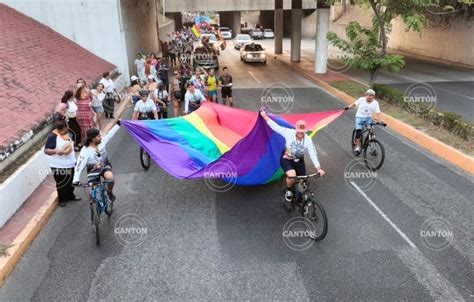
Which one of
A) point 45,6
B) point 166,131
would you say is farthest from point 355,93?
point 45,6

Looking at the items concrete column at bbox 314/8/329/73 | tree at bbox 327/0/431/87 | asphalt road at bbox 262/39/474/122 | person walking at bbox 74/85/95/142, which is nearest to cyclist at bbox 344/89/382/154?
asphalt road at bbox 262/39/474/122

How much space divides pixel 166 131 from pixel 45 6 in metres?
15.1

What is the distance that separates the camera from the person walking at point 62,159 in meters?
7.84

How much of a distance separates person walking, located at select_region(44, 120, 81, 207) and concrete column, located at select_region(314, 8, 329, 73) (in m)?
20.0

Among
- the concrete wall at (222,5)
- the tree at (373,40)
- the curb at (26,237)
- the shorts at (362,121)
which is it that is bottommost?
Result: the curb at (26,237)

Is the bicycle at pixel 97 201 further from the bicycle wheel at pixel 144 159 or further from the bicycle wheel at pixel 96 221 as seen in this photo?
the bicycle wheel at pixel 144 159

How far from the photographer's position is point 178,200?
8.76 m

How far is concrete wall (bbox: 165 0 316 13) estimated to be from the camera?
25.6m

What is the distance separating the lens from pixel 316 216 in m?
7.32

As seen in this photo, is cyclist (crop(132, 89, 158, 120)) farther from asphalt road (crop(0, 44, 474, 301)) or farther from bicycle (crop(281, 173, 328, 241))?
bicycle (crop(281, 173, 328, 241))

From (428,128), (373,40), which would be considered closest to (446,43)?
(373,40)

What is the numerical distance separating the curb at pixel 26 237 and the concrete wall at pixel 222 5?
776 inches

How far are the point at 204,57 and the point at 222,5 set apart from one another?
12.7 feet

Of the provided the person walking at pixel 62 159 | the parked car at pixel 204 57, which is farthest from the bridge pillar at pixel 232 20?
the person walking at pixel 62 159
